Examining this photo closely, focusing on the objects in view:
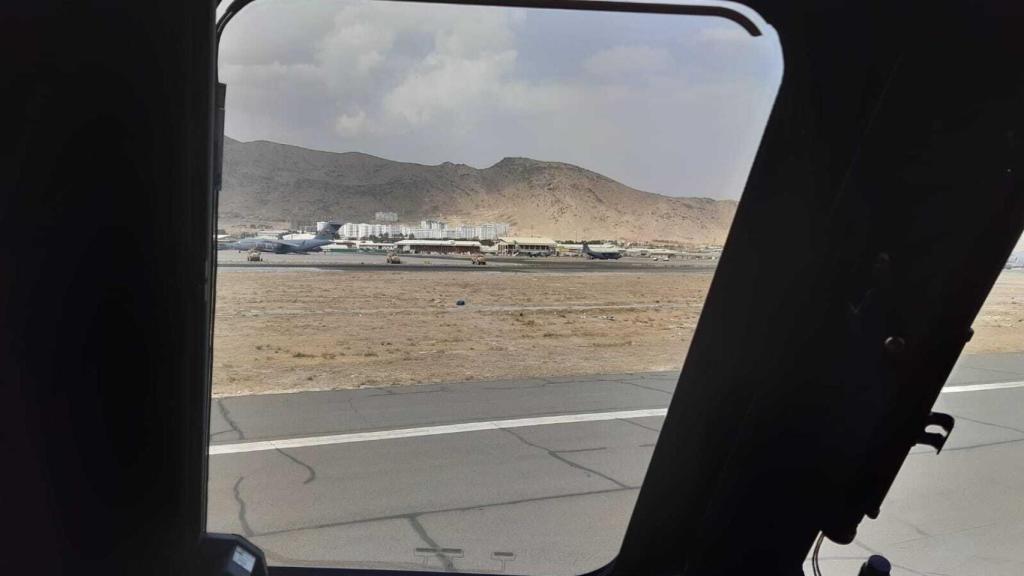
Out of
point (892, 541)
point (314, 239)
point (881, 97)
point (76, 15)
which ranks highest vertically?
point (881, 97)

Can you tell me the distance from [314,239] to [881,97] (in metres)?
1.72

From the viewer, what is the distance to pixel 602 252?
9.84 ft

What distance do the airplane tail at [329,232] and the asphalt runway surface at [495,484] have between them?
39.9 inches

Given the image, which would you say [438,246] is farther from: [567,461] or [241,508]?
[567,461]

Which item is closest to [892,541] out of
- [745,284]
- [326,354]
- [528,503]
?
[528,503]

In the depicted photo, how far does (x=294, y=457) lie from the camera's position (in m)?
4.21

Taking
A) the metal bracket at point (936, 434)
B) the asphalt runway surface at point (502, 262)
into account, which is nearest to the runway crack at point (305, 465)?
the asphalt runway surface at point (502, 262)

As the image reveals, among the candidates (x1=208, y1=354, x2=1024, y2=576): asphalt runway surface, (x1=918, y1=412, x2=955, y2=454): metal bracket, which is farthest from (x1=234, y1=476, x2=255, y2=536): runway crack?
(x1=918, y1=412, x2=955, y2=454): metal bracket

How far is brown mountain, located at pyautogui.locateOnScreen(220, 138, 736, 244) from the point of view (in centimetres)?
215

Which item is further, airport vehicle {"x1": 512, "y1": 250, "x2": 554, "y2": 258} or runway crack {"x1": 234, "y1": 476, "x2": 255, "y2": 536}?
runway crack {"x1": 234, "y1": 476, "x2": 255, "y2": 536}

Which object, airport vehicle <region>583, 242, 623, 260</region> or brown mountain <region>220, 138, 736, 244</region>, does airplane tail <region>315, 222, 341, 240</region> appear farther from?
airport vehicle <region>583, 242, 623, 260</region>

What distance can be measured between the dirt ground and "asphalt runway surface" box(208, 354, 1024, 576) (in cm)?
38

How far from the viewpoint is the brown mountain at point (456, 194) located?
2.15 metres

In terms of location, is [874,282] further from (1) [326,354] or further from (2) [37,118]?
(1) [326,354]
